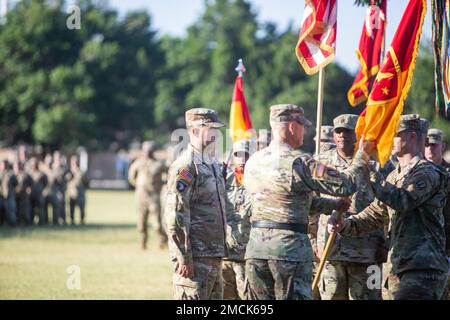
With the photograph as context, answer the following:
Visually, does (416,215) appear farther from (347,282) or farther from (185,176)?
(185,176)

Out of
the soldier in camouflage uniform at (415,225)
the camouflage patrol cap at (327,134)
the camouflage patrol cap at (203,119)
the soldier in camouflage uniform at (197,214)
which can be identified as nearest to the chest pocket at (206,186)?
the soldier in camouflage uniform at (197,214)

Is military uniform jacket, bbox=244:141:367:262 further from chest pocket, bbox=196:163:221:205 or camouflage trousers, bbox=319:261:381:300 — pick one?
camouflage trousers, bbox=319:261:381:300

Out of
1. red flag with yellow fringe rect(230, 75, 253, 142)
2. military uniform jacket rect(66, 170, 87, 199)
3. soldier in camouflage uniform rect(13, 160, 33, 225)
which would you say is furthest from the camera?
military uniform jacket rect(66, 170, 87, 199)

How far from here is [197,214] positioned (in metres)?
8.80

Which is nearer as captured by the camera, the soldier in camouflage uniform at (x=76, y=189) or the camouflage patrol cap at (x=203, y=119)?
the camouflage patrol cap at (x=203, y=119)

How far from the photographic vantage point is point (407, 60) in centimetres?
880

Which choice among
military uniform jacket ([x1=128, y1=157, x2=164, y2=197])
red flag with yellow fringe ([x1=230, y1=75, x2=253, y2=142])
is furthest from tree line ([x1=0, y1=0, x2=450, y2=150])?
red flag with yellow fringe ([x1=230, y1=75, x2=253, y2=142])

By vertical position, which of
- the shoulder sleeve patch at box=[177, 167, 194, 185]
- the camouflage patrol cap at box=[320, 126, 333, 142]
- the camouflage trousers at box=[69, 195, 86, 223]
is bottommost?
the camouflage trousers at box=[69, 195, 86, 223]

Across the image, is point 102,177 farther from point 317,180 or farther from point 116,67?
point 317,180

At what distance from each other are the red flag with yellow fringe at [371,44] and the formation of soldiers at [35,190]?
17127mm

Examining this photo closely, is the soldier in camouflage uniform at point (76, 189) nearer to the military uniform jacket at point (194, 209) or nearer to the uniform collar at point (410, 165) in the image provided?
the military uniform jacket at point (194, 209)

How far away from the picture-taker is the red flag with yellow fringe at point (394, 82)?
8383mm

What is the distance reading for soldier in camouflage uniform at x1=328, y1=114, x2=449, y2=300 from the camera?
7.96m
